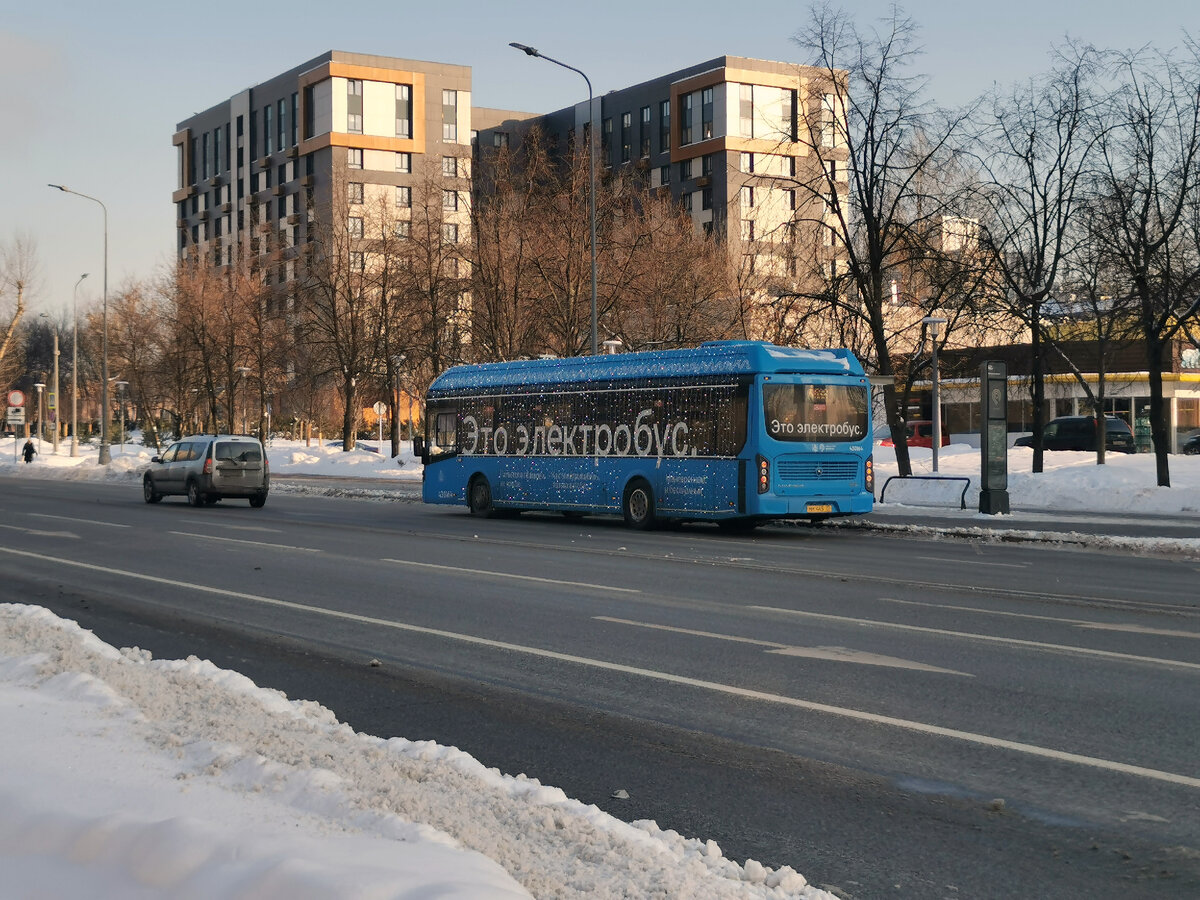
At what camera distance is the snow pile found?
4.12m

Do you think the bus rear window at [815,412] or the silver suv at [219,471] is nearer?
the bus rear window at [815,412]

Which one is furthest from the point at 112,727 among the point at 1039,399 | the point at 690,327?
the point at 690,327

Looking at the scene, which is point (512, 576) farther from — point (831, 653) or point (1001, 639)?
point (1001, 639)

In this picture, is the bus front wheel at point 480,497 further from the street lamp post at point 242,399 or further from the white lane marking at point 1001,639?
the street lamp post at point 242,399

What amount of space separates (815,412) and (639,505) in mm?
3796

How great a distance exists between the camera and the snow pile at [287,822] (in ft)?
13.5

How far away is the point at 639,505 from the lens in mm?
25344

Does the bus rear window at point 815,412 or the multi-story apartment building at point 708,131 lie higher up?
the multi-story apartment building at point 708,131

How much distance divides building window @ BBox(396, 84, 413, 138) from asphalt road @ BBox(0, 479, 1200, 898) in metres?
87.9

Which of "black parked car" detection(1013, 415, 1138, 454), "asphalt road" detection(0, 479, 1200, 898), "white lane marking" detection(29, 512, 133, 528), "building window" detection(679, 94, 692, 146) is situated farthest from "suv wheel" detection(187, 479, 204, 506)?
"building window" detection(679, 94, 692, 146)

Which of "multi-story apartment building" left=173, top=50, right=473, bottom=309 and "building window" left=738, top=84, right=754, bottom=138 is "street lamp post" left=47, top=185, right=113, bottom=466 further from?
"building window" left=738, top=84, right=754, bottom=138

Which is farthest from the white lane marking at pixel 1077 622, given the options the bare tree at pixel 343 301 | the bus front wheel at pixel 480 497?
the bare tree at pixel 343 301

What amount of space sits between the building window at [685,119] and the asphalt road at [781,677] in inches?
3015

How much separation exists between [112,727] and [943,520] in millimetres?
22963
